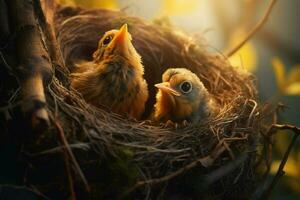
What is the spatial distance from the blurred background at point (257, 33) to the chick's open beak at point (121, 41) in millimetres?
336

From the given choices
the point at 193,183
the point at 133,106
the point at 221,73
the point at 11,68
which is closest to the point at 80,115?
the point at 11,68

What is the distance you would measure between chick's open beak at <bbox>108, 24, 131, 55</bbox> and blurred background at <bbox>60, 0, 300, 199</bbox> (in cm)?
34

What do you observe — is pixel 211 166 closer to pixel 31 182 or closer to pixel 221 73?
pixel 31 182

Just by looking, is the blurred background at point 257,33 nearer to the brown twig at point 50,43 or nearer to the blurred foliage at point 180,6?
the blurred foliage at point 180,6

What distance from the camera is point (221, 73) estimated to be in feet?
8.27

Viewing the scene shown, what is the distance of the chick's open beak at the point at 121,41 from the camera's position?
221 cm

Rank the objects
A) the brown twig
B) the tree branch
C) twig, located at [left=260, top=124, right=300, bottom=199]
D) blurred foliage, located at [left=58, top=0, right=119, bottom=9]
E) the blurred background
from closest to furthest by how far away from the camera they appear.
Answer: the tree branch, the brown twig, twig, located at [left=260, top=124, right=300, bottom=199], blurred foliage, located at [left=58, top=0, right=119, bottom=9], the blurred background

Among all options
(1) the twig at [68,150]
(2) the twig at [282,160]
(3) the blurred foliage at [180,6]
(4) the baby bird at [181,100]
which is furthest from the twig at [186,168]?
(3) the blurred foliage at [180,6]

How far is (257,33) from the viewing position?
294 cm

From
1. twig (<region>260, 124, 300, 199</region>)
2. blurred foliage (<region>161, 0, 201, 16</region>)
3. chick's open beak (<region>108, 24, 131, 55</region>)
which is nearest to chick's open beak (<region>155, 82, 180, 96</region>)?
Result: chick's open beak (<region>108, 24, 131, 55</region>)

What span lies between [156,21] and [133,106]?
671 millimetres

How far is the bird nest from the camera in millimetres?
1501

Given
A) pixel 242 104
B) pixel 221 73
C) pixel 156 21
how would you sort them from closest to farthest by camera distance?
pixel 242 104 → pixel 221 73 → pixel 156 21

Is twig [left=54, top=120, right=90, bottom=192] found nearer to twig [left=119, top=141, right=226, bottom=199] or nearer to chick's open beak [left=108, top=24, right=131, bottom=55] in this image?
twig [left=119, top=141, right=226, bottom=199]
